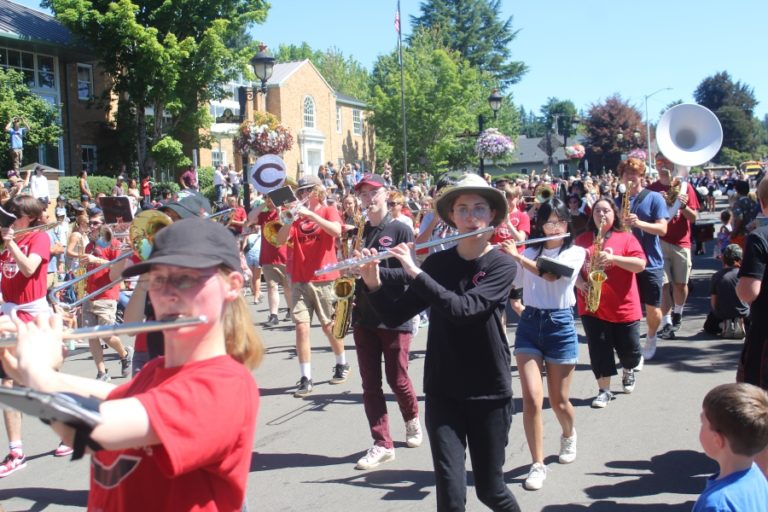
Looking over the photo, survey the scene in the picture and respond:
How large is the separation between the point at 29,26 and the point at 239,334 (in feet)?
101

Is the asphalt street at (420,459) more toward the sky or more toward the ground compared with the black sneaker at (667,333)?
more toward the ground

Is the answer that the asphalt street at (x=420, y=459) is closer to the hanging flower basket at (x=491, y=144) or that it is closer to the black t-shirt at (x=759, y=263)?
the black t-shirt at (x=759, y=263)

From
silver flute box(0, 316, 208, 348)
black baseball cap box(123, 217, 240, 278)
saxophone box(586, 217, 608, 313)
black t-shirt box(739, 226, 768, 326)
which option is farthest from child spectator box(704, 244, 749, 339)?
silver flute box(0, 316, 208, 348)

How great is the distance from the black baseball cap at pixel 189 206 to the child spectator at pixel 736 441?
325cm

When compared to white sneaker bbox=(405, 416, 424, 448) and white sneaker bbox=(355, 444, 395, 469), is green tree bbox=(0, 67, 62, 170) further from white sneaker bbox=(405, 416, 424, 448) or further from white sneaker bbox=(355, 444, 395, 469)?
white sneaker bbox=(355, 444, 395, 469)

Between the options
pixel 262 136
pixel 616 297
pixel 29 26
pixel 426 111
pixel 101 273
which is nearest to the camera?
pixel 616 297

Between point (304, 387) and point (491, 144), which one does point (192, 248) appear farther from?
point (491, 144)

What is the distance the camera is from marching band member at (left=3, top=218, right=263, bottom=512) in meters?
1.82

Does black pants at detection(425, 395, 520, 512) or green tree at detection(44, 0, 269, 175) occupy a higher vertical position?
green tree at detection(44, 0, 269, 175)

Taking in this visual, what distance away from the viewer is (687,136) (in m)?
9.91

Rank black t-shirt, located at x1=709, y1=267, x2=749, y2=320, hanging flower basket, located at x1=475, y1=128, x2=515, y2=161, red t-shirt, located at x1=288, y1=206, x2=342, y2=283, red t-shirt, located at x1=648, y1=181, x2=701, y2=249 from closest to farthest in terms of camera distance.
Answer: red t-shirt, located at x1=288, y1=206, x2=342, y2=283
black t-shirt, located at x1=709, y1=267, x2=749, y2=320
red t-shirt, located at x1=648, y1=181, x2=701, y2=249
hanging flower basket, located at x1=475, y1=128, x2=515, y2=161

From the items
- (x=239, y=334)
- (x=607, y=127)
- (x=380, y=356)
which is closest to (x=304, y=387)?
(x=380, y=356)

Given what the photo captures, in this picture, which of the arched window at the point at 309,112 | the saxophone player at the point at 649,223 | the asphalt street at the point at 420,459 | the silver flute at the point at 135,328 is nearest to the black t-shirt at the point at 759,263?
the asphalt street at the point at 420,459

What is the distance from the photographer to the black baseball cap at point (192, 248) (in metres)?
2.03
